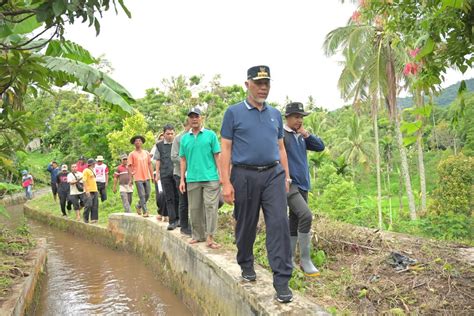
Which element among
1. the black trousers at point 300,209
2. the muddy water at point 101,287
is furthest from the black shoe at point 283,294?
the muddy water at point 101,287

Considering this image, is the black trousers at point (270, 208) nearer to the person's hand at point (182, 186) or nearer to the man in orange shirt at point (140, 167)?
the person's hand at point (182, 186)

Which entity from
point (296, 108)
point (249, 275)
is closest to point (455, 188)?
point (296, 108)

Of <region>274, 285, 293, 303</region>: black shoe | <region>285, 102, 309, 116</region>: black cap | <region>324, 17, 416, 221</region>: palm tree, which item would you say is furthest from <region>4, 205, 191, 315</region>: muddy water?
<region>324, 17, 416, 221</region>: palm tree

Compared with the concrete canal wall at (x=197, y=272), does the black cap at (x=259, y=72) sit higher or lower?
higher

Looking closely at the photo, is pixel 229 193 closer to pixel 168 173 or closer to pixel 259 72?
pixel 259 72

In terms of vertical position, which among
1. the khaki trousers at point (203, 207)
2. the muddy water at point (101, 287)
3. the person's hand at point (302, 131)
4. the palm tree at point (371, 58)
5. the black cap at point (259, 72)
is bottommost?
the muddy water at point (101, 287)

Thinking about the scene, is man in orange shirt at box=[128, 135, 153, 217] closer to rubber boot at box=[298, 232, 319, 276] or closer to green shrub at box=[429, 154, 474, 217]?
rubber boot at box=[298, 232, 319, 276]

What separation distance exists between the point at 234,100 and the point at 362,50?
15428 millimetres

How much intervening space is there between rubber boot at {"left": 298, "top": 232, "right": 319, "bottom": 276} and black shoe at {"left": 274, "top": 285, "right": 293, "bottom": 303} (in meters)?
1.08

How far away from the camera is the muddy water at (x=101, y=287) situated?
227 inches

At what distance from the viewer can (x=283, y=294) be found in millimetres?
3357

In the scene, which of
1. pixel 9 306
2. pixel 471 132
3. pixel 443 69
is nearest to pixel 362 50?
pixel 443 69

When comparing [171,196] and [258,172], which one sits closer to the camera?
[258,172]

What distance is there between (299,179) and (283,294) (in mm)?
1340
